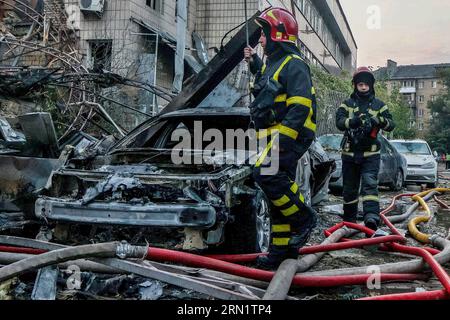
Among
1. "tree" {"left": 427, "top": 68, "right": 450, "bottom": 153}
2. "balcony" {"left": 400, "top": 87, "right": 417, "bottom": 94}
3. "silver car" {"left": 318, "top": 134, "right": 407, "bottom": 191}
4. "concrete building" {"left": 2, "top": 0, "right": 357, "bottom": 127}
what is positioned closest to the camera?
"silver car" {"left": 318, "top": 134, "right": 407, "bottom": 191}

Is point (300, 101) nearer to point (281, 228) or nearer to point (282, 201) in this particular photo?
point (282, 201)

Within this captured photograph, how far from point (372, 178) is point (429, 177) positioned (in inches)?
333

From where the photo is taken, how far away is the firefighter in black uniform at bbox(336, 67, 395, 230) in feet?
17.3

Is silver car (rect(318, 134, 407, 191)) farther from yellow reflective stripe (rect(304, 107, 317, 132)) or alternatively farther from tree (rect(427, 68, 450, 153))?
tree (rect(427, 68, 450, 153))

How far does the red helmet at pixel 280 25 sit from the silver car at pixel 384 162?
576cm

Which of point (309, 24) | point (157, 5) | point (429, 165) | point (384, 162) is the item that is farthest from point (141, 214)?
point (309, 24)

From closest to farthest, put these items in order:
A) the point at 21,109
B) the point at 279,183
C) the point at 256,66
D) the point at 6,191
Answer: the point at 279,183 < the point at 256,66 < the point at 6,191 < the point at 21,109

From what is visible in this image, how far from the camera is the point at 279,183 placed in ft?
11.4

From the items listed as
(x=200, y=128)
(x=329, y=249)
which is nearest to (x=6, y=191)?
(x=200, y=128)

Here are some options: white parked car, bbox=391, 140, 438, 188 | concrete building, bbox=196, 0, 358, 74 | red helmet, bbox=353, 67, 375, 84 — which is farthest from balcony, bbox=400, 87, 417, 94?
red helmet, bbox=353, 67, 375, 84

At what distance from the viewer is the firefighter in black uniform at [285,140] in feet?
11.5

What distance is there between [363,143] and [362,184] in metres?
0.46

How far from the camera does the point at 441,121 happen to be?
4922 cm
